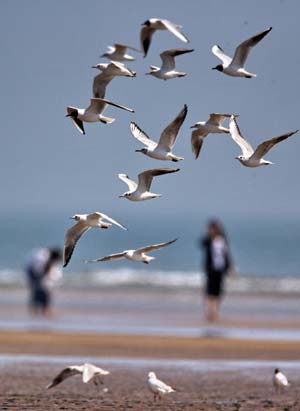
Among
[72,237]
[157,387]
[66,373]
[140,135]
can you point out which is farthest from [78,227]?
[157,387]

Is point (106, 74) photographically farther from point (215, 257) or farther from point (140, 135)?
point (215, 257)

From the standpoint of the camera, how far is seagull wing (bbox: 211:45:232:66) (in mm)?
16344

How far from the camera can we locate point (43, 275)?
29859 millimetres

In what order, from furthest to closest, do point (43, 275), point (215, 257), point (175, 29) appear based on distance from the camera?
point (43, 275)
point (215, 257)
point (175, 29)

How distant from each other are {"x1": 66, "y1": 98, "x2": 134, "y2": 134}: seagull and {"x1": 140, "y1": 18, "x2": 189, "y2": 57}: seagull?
77 centimetres

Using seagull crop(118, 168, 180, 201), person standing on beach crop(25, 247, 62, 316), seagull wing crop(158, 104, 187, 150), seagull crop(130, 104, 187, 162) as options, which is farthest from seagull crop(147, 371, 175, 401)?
person standing on beach crop(25, 247, 62, 316)

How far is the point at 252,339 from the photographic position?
80.6 ft

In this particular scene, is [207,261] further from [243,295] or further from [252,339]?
[243,295]

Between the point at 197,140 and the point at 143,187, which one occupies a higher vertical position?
the point at 197,140

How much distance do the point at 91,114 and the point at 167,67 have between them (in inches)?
37.7

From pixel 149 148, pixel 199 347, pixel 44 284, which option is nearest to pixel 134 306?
pixel 44 284

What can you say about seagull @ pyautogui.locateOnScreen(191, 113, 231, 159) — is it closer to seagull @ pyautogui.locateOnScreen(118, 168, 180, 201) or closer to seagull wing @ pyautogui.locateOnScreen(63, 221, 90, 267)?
seagull @ pyautogui.locateOnScreen(118, 168, 180, 201)

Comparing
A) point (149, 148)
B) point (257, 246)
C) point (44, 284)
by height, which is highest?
point (149, 148)

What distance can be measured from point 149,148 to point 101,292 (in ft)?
85.8
